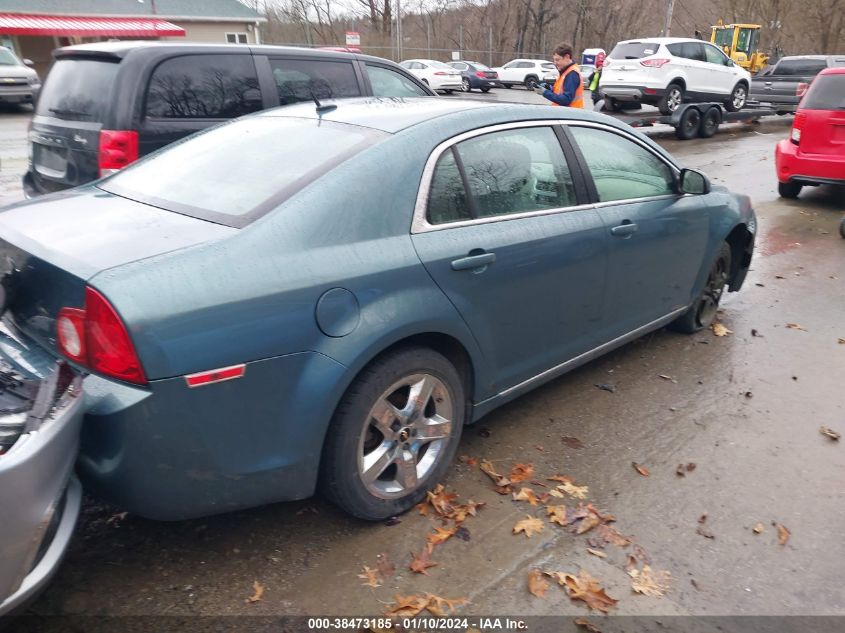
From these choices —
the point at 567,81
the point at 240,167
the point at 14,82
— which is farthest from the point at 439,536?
the point at 14,82

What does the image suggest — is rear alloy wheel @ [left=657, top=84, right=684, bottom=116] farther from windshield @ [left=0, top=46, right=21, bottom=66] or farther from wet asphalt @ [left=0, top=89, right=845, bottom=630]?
windshield @ [left=0, top=46, right=21, bottom=66]

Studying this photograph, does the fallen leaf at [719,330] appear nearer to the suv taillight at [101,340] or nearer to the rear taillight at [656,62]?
the suv taillight at [101,340]

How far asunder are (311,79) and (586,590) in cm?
528

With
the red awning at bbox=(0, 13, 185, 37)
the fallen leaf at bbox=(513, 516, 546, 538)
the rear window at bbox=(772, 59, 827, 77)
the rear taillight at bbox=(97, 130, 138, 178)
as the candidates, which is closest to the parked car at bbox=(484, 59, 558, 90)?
the red awning at bbox=(0, 13, 185, 37)

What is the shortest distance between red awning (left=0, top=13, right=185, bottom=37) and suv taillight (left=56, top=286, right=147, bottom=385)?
32.4 m

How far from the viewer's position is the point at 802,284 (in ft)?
20.3

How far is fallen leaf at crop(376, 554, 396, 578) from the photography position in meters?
2.58

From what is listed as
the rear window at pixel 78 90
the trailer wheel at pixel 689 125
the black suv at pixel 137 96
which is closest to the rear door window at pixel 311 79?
the black suv at pixel 137 96

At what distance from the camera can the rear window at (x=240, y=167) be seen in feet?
8.71

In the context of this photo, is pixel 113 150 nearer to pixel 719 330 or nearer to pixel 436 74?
pixel 719 330

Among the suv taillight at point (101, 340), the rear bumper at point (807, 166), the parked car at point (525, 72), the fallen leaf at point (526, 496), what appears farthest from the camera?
the parked car at point (525, 72)

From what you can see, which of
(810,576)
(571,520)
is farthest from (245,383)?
(810,576)

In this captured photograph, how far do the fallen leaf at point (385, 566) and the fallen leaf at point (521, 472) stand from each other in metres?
0.82

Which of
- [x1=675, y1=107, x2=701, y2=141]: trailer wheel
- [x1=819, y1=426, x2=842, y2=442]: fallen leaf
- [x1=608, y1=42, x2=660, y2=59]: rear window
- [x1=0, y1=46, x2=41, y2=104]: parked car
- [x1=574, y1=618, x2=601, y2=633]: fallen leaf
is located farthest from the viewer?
[x1=0, y1=46, x2=41, y2=104]: parked car
